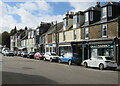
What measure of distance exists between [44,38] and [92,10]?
2053 centimetres

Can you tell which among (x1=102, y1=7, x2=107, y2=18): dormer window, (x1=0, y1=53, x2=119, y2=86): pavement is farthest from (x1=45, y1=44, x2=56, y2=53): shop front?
(x1=0, y1=53, x2=119, y2=86): pavement

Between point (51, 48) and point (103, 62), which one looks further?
point (51, 48)

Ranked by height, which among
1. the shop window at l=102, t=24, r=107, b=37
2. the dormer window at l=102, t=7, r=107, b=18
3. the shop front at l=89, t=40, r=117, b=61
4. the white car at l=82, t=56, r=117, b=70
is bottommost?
the white car at l=82, t=56, r=117, b=70

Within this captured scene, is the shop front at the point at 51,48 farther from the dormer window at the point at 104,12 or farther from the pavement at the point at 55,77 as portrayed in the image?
the pavement at the point at 55,77

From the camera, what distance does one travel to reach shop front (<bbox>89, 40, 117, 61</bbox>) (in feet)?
73.4

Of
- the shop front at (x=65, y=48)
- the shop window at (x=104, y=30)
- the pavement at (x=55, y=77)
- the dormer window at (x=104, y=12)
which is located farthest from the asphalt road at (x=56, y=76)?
the shop front at (x=65, y=48)

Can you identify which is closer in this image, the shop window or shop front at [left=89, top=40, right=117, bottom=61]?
shop front at [left=89, top=40, right=117, bottom=61]

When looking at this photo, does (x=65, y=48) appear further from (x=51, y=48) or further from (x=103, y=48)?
Answer: (x=103, y=48)

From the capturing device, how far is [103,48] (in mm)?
24438

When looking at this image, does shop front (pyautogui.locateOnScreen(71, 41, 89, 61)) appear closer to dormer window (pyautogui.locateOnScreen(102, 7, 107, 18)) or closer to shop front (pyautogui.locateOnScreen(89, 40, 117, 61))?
shop front (pyautogui.locateOnScreen(89, 40, 117, 61))

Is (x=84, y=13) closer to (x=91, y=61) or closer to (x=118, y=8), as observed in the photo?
(x=118, y=8)

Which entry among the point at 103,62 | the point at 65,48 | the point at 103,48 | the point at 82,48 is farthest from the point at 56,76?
the point at 65,48

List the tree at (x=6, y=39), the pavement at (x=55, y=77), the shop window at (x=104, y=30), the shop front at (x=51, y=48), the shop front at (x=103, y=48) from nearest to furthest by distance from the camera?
the pavement at (x=55, y=77)
the shop front at (x=103, y=48)
the shop window at (x=104, y=30)
the shop front at (x=51, y=48)
the tree at (x=6, y=39)

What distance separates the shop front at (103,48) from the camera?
73.4 ft
